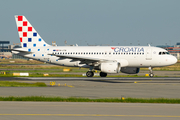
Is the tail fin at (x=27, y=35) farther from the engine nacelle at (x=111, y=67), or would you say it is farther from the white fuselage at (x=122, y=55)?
the engine nacelle at (x=111, y=67)

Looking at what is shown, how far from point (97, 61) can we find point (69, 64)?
4949mm

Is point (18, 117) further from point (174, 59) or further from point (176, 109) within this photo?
point (174, 59)

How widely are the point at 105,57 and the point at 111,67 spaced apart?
3.66 meters

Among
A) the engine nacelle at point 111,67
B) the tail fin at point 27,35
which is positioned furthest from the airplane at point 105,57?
the tail fin at point 27,35

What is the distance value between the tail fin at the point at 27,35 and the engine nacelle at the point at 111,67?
1165cm

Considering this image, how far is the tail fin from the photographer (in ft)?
158

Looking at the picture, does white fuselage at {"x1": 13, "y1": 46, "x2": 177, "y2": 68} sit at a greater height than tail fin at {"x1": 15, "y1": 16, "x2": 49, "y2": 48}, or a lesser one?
lesser

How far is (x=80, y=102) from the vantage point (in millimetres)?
17375

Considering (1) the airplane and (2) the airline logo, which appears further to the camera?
(2) the airline logo

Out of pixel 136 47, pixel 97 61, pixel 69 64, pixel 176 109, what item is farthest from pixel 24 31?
pixel 176 109

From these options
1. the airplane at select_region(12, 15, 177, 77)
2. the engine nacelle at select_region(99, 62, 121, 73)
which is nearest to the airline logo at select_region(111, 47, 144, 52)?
the airplane at select_region(12, 15, 177, 77)

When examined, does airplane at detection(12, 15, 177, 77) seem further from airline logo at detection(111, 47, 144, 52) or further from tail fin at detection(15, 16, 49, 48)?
tail fin at detection(15, 16, 49, 48)

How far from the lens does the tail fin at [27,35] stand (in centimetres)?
4819

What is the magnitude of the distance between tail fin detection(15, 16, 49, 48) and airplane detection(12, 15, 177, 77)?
783 millimetres
